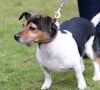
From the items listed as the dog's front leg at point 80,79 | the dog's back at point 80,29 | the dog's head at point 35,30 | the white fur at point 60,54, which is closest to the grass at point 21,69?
the dog's front leg at point 80,79

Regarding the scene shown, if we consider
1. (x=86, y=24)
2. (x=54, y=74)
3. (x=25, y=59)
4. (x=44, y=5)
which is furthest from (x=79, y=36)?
(x=44, y=5)

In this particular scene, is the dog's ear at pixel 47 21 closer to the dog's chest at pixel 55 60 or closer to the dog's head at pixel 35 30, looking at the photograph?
the dog's head at pixel 35 30

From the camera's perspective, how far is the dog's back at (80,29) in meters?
6.59

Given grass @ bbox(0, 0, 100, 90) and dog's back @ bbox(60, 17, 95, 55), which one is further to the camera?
grass @ bbox(0, 0, 100, 90)

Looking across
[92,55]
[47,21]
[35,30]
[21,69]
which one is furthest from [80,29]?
[21,69]

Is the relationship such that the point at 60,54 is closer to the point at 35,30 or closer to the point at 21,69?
the point at 35,30

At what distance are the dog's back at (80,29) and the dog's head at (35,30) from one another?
0.76 meters

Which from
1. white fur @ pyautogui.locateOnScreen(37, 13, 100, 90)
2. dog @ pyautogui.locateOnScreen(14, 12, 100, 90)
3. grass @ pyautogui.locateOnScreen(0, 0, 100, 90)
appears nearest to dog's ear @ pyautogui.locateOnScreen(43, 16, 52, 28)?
dog @ pyautogui.locateOnScreen(14, 12, 100, 90)

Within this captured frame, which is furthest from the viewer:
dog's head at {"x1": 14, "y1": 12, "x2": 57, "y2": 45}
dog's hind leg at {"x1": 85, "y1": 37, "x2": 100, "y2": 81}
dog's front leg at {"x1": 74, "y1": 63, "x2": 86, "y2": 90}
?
dog's hind leg at {"x1": 85, "y1": 37, "x2": 100, "y2": 81}

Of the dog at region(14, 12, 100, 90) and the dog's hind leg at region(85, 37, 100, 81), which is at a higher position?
the dog at region(14, 12, 100, 90)

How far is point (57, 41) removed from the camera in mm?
6105

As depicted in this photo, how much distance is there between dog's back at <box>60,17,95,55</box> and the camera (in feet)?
21.6

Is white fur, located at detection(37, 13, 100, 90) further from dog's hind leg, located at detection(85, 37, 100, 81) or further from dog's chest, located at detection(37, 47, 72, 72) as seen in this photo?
dog's hind leg, located at detection(85, 37, 100, 81)

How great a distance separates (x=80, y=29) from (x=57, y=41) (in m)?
0.78
